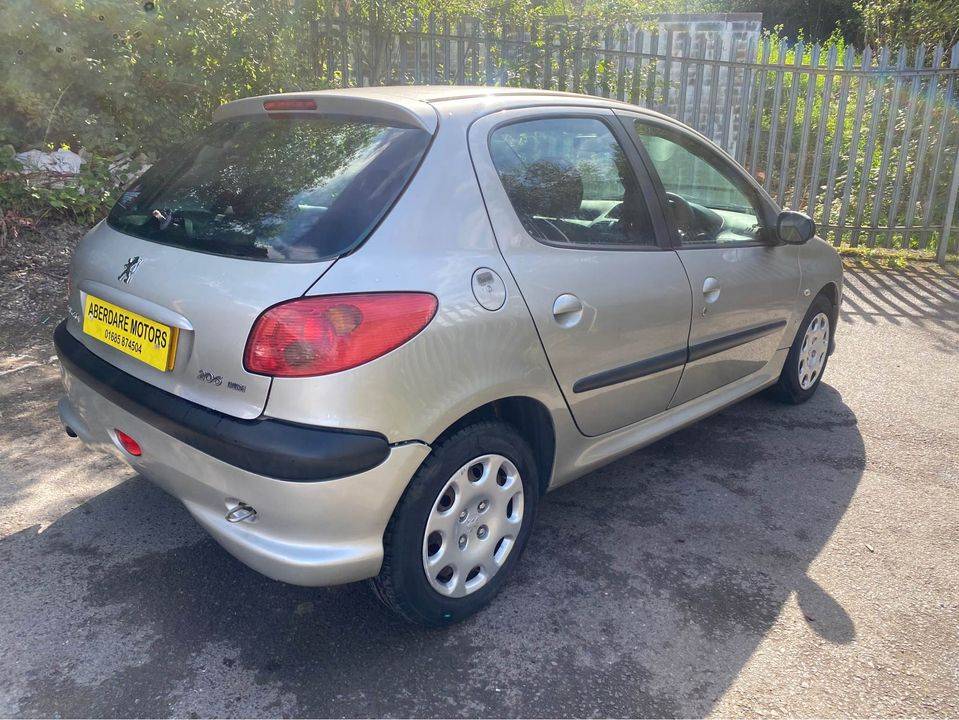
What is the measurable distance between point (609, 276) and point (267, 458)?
1392 mm

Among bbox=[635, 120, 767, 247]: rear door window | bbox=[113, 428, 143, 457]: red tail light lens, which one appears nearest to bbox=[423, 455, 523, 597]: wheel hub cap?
bbox=[113, 428, 143, 457]: red tail light lens

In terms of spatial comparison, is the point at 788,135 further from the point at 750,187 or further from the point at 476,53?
the point at 750,187

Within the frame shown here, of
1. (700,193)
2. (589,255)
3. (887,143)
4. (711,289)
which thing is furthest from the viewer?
(887,143)

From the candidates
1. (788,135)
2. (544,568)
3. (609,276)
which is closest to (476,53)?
(788,135)

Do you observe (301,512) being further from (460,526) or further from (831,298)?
(831,298)

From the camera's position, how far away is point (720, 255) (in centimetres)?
346

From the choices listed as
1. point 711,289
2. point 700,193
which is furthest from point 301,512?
point 700,193

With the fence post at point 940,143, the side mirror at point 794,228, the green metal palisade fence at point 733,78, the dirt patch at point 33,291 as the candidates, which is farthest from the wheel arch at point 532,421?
the fence post at point 940,143

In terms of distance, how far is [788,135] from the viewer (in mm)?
7938

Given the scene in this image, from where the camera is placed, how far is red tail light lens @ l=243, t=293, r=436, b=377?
2094mm

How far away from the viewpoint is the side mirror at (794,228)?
3756 millimetres

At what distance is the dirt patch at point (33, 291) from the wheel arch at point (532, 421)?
3.21 m

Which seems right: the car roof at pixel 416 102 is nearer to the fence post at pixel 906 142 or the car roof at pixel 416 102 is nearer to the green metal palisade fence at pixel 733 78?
the green metal palisade fence at pixel 733 78

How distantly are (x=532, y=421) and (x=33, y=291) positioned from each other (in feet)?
13.3
